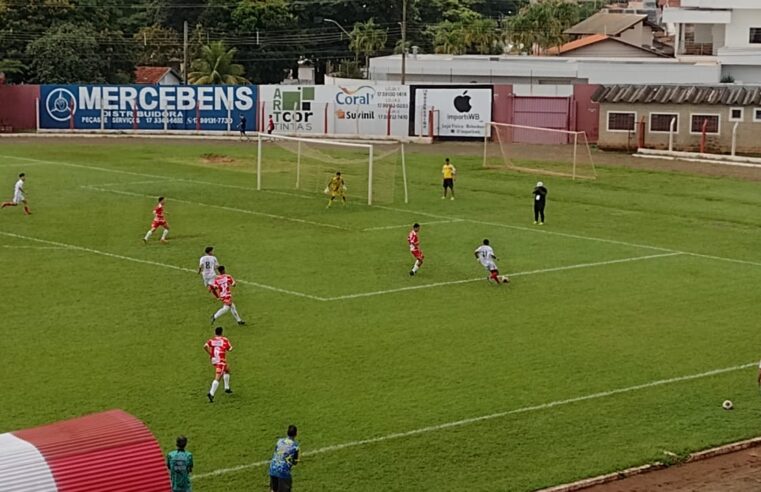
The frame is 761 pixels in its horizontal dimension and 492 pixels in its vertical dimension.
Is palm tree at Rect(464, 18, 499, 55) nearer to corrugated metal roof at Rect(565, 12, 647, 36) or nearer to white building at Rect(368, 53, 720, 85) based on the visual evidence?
corrugated metal roof at Rect(565, 12, 647, 36)

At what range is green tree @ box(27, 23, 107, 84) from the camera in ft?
296

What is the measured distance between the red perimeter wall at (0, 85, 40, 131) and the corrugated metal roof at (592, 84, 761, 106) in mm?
33938

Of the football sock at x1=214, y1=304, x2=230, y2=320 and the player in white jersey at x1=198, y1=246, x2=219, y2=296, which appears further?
the player in white jersey at x1=198, y1=246, x2=219, y2=296

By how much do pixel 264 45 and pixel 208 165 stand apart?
52.4m

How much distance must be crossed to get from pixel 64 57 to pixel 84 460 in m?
80.7

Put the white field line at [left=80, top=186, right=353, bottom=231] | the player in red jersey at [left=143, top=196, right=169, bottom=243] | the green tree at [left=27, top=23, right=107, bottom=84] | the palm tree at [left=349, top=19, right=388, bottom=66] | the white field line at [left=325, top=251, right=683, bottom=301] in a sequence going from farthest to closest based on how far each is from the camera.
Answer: the palm tree at [left=349, top=19, right=388, bottom=66], the green tree at [left=27, top=23, right=107, bottom=84], the white field line at [left=80, top=186, right=353, bottom=231], the player in red jersey at [left=143, top=196, right=169, bottom=243], the white field line at [left=325, top=251, right=683, bottom=301]

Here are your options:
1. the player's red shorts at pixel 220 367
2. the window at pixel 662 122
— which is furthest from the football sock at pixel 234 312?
the window at pixel 662 122

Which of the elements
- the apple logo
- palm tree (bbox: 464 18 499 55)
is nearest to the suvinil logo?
the apple logo

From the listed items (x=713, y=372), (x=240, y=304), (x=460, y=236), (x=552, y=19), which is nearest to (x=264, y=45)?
(x=552, y=19)

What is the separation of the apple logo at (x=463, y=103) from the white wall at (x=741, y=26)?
90.2 ft

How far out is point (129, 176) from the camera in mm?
55906

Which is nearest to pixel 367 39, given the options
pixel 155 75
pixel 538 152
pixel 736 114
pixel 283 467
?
pixel 155 75

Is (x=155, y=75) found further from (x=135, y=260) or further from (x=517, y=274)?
(x=517, y=274)

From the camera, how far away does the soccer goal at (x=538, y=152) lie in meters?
58.4
